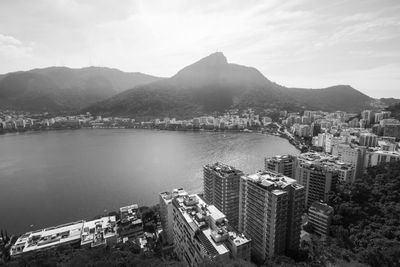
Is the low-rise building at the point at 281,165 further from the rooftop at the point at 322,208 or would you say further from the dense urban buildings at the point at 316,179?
the rooftop at the point at 322,208

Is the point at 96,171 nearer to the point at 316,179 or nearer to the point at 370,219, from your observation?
the point at 316,179

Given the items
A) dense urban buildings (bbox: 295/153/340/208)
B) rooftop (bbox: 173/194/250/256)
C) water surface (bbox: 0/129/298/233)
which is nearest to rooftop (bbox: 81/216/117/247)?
water surface (bbox: 0/129/298/233)

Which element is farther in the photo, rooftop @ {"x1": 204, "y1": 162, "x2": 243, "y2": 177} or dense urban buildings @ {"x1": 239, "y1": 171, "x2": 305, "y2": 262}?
rooftop @ {"x1": 204, "y1": 162, "x2": 243, "y2": 177}

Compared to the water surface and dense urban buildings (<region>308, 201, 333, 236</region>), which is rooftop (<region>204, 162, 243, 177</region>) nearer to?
dense urban buildings (<region>308, 201, 333, 236</region>)

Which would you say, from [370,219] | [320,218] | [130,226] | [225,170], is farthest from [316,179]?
[130,226]

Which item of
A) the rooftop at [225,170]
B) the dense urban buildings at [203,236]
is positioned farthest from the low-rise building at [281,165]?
the dense urban buildings at [203,236]

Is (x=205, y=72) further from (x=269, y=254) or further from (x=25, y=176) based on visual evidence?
(x=269, y=254)
